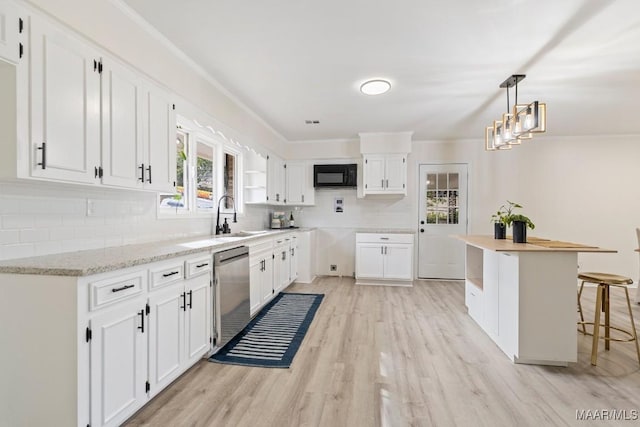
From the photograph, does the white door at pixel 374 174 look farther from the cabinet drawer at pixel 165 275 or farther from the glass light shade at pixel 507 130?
the cabinet drawer at pixel 165 275

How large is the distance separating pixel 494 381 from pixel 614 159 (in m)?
5.17

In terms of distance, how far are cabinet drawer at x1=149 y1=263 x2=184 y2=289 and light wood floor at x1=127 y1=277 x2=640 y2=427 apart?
29.5 inches

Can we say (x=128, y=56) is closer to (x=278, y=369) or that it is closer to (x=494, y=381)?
(x=278, y=369)

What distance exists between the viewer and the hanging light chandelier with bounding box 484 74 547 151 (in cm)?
265

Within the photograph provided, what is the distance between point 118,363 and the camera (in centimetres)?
163

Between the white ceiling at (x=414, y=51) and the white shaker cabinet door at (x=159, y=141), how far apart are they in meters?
0.49

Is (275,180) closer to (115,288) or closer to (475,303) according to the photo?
(475,303)

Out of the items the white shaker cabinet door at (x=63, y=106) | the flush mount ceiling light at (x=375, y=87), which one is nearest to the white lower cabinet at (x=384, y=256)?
the flush mount ceiling light at (x=375, y=87)

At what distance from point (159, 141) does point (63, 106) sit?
0.78 m

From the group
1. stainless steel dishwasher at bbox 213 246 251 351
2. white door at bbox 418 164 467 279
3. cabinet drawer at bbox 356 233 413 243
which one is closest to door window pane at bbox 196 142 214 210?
stainless steel dishwasher at bbox 213 246 251 351

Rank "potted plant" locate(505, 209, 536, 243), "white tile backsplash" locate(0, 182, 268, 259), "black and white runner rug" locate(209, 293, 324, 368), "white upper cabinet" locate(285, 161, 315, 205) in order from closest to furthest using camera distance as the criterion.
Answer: "white tile backsplash" locate(0, 182, 268, 259) → "black and white runner rug" locate(209, 293, 324, 368) → "potted plant" locate(505, 209, 536, 243) → "white upper cabinet" locate(285, 161, 315, 205)

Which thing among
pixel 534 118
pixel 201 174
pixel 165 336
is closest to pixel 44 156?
pixel 165 336

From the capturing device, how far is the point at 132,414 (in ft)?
5.82

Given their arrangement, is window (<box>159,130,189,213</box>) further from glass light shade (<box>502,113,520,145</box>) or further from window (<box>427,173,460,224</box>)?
window (<box>427,173,460,224</box>)
